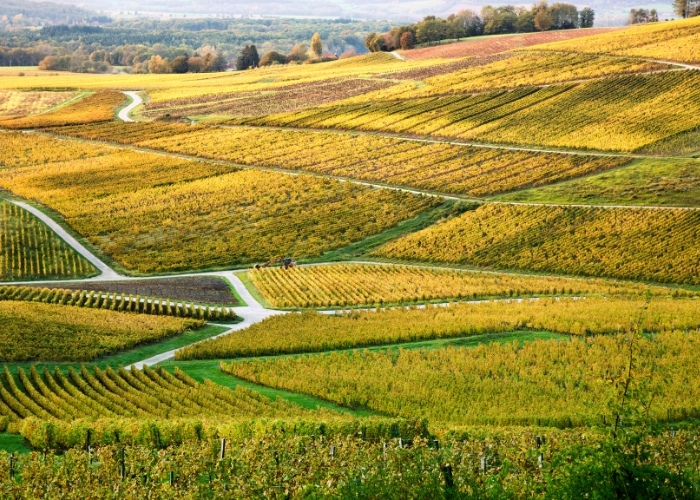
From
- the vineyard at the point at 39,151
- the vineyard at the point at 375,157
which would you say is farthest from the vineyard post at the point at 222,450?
the vineyard at the point at 39,151

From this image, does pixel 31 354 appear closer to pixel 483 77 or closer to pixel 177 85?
pixel 483 77

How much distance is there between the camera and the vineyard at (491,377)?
33.5 meters

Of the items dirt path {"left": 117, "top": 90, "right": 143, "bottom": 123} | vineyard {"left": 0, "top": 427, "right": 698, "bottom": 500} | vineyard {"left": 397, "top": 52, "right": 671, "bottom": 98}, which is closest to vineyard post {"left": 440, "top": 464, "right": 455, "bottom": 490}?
vineyard {"left": 0, "top": 427, "right": 698, "bottom": 500}

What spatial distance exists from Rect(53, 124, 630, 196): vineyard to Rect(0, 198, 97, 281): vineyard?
30.7 metres

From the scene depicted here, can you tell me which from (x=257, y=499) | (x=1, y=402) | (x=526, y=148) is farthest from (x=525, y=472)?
(x=526, y=148)

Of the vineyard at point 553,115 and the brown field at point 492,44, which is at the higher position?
the brown field at point 492,44

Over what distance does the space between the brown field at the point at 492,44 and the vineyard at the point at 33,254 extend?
321 ft

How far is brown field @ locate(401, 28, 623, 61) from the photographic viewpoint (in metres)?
154

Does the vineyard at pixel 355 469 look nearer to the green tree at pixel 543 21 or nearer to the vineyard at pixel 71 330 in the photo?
Result: the vineyard at pixel 71 330

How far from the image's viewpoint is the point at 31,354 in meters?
41.4

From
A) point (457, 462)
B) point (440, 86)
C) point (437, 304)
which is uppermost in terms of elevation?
point (440, 86)

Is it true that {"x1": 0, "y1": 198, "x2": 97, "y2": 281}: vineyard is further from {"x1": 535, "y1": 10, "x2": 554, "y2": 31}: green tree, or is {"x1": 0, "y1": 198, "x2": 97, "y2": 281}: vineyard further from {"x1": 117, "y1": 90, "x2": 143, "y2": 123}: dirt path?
{"x1": 535, "y1": 10, "x2": 554, "y2": 31}: green tree

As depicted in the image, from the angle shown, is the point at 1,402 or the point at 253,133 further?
the point at 253,133

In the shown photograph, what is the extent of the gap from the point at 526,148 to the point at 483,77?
121 feet
